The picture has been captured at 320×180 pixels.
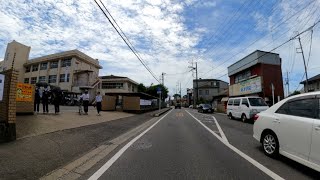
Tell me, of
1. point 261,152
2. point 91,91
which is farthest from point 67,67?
point 261,152

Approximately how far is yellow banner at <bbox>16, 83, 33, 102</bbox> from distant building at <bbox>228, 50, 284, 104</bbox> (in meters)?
24.3

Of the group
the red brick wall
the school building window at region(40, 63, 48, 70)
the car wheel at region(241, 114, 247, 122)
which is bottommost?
the car wheel at region(241, 114, 247, 122)

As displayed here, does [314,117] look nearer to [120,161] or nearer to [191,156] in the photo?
[191,156]

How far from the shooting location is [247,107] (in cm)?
2020

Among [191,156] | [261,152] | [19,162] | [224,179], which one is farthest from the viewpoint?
[261,152]

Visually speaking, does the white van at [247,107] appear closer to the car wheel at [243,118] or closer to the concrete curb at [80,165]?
the car wheel at [243,118]

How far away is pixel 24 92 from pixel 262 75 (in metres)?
25.9

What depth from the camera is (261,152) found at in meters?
7.86

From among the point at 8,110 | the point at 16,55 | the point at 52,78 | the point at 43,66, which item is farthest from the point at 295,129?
the point at 43,66

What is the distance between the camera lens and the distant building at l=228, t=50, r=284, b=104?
3142 centimetres

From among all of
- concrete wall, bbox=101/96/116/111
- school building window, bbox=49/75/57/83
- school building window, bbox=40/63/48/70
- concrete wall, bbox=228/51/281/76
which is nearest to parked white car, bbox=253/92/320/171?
concrete wall, bbox=101/96/116/111

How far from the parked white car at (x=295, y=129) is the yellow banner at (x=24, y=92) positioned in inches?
428

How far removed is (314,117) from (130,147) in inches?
214

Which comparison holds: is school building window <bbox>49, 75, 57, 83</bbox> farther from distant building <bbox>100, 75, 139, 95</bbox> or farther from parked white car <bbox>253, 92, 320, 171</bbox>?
parked white car <bbox>253, 92, 320, 171</bbox>
